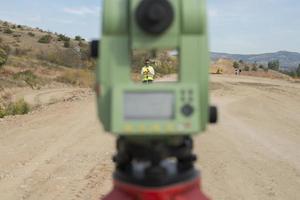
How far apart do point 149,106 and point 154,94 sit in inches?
1.9

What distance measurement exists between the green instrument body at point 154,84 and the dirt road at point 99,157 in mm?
4512

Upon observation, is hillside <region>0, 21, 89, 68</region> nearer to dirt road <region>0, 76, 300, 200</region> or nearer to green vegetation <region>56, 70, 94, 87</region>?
green vegetation <region>56, 70, 94, 87</region>

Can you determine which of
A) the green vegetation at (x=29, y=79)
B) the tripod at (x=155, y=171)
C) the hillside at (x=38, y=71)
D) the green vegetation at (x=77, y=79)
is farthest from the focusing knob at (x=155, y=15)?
the green vegetation at (x=77, y=79)

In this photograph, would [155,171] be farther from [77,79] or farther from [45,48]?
[45,48]

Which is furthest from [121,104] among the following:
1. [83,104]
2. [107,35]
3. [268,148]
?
[83,104]

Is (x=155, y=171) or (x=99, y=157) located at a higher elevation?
(x=155, y=171)

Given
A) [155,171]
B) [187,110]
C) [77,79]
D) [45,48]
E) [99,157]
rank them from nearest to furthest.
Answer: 1. [187,110]
2. [155,171]
3. [99,157]
4. [77,79]
5. [45,48]

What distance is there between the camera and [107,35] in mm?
2301

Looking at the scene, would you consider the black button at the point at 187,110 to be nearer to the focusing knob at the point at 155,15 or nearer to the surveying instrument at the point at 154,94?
the surveying instrument at the point at 154,94

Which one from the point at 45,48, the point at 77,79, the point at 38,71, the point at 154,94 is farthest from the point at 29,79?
the point at 154,94

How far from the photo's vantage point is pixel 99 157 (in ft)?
29.4

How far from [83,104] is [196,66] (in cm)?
1578

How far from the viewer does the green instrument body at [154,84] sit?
83.7 inches

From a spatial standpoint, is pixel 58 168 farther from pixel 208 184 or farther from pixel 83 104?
pixel 83 104
